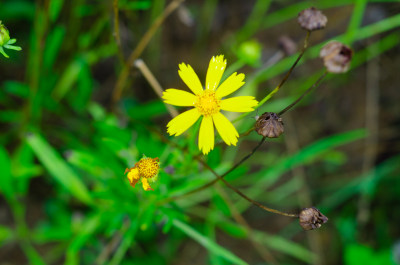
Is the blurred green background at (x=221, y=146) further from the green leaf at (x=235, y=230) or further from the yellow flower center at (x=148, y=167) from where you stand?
the yellow flower center at (x=148, y=167)

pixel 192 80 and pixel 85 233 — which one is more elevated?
pixel 192 80

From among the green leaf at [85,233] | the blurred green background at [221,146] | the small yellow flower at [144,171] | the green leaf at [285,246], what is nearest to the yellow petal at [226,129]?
the small yellow flower at [144,171]

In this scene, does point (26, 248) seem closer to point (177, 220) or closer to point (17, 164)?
point (17, 164)

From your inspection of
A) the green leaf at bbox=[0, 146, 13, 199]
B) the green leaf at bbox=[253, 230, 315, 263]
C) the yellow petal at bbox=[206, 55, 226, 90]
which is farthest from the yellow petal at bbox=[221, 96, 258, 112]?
the green leaf at bbox=[253, 230, 315, 263]

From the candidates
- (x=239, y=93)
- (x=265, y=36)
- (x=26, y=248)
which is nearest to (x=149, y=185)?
(x=239, y=93)

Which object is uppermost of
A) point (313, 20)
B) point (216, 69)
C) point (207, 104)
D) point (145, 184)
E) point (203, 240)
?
point (313, 20)

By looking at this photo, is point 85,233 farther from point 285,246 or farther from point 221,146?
point 285,246

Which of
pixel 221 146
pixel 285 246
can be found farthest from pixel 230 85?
pixel 285 246
